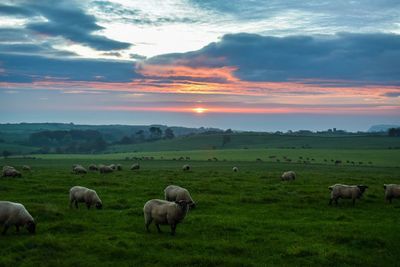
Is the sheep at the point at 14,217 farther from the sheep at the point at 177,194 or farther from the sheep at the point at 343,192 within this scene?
the sheep at the point at 343,192

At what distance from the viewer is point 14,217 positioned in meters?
17.9

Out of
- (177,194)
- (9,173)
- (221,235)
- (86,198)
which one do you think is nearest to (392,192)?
(177,194)

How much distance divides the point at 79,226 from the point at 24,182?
20.8m

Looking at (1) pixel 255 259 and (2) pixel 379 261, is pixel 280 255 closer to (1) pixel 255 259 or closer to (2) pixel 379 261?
(1) pixel 255 259

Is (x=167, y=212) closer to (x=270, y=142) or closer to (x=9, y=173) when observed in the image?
(x=9, y=173)

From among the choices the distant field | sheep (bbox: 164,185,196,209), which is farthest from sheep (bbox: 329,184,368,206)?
the distant field

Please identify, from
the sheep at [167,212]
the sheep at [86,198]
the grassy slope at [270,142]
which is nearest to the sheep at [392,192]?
the sheep at [167,212]

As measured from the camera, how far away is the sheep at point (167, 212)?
61.6 feet

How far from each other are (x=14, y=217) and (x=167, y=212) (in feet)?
22.5

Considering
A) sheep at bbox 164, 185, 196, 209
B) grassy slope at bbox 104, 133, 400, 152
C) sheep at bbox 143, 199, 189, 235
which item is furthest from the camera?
grassy slope at bbox 104, 133, 400, 152

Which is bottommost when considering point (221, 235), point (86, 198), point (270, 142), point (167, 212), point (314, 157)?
point (314, 157)

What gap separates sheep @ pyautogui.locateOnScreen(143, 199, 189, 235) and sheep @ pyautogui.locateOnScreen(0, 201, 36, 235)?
536 centimetres

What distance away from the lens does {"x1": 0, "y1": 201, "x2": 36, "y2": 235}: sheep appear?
17.7 metres

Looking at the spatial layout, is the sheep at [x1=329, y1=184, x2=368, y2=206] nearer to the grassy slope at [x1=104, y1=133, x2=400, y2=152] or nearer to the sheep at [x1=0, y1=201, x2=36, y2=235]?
the sheep at [x1=0, y1=201, x2=36, y2=235]
